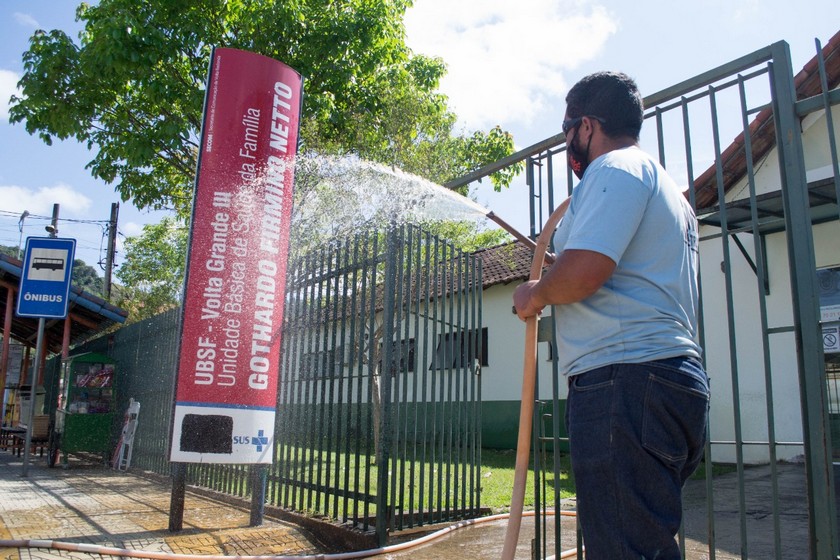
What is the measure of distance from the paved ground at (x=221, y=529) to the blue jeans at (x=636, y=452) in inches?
113

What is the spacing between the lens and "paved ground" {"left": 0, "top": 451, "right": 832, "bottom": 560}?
4961 mm

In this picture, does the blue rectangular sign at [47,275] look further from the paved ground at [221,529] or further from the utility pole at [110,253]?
the utility pole at [110,253]

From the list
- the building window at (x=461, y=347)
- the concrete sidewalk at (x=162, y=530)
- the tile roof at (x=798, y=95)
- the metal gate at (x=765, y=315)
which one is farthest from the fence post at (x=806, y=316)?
the tile roof at (x=798, y=95)

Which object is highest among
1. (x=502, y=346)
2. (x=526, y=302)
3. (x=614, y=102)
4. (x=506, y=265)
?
(x=506, y=265)

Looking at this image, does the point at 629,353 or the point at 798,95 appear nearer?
the point at 629,353

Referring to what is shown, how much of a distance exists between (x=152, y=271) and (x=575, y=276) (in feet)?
91.3

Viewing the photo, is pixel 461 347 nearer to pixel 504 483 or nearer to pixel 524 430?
pixel 504 483

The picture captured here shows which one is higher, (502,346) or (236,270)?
(502,346)

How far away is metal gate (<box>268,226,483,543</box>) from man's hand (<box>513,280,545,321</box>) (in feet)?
10.3

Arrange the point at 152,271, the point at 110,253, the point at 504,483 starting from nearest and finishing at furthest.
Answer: the point at 504,483 < the point at 152,271 < the point at 110,253

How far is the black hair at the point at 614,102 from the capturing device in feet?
7.50

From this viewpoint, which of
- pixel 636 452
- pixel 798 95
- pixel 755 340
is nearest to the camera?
pixel 636 452

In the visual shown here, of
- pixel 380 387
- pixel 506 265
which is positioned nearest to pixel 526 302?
pixel 380 387

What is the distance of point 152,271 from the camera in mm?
27297
